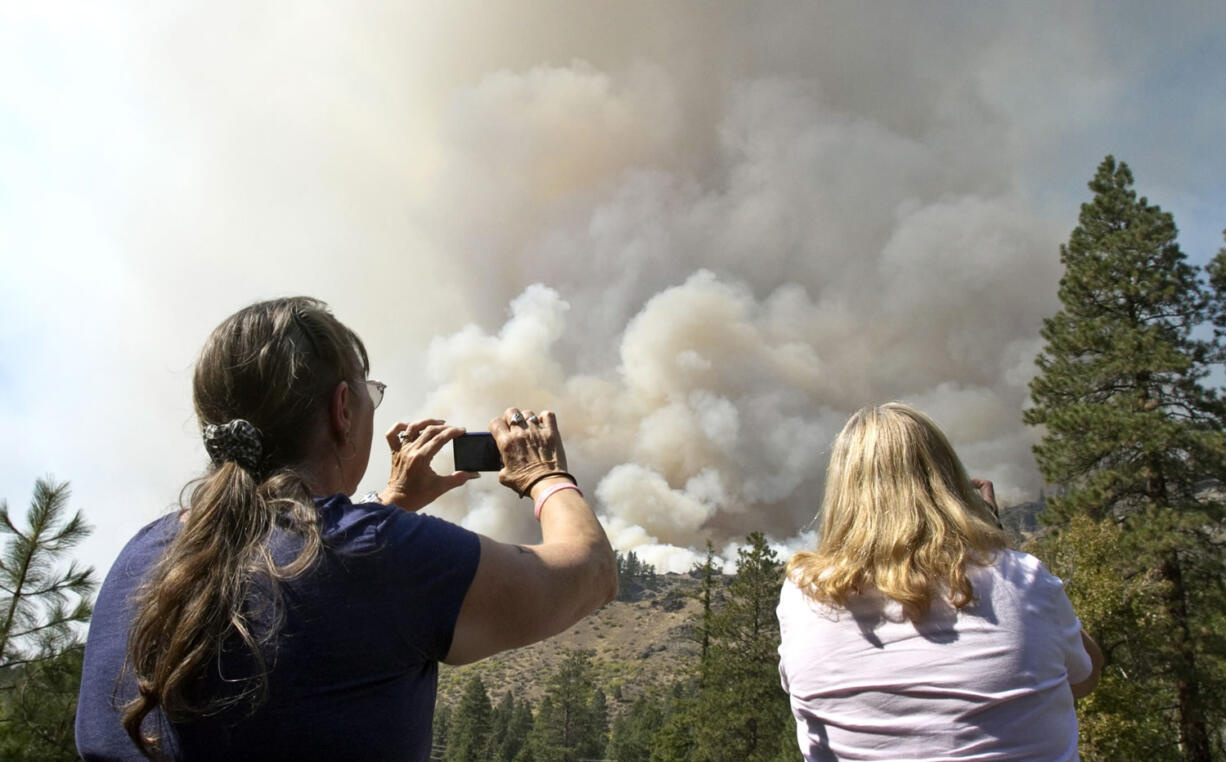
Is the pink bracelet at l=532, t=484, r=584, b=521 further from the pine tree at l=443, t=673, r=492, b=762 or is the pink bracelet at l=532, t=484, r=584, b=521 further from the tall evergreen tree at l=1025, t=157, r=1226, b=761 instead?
the pine tree at l=443, t=673, r=492, b=762

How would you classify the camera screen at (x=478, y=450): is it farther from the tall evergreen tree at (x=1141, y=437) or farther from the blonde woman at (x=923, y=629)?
the tall evergreen tree at (x=1141, y=437)

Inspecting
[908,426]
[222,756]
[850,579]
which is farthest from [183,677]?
[908,426]

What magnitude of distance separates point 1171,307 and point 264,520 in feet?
99.5

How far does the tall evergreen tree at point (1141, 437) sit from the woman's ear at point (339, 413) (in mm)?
20152

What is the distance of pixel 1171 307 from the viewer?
24.5 meters

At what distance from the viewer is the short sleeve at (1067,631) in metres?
2.06

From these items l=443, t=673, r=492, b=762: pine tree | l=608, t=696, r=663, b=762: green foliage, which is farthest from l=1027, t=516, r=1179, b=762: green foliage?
l=443, t=673, r=492, b=762: pine tree

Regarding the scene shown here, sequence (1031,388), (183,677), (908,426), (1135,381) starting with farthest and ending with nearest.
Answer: (1031,388)
(1135,381)
(908,426)
(183,677)

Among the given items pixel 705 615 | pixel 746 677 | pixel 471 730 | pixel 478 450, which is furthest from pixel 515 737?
pixel 478 450

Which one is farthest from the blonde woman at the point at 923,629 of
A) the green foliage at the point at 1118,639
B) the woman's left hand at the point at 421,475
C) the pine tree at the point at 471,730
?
the pine tree at the point at 471,730

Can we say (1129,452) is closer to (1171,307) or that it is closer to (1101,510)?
(1101,510)

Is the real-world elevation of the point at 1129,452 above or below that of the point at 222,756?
above

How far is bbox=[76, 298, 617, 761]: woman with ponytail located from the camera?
141 centimetres

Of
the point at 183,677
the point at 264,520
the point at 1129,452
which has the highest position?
the point at 1129,452
